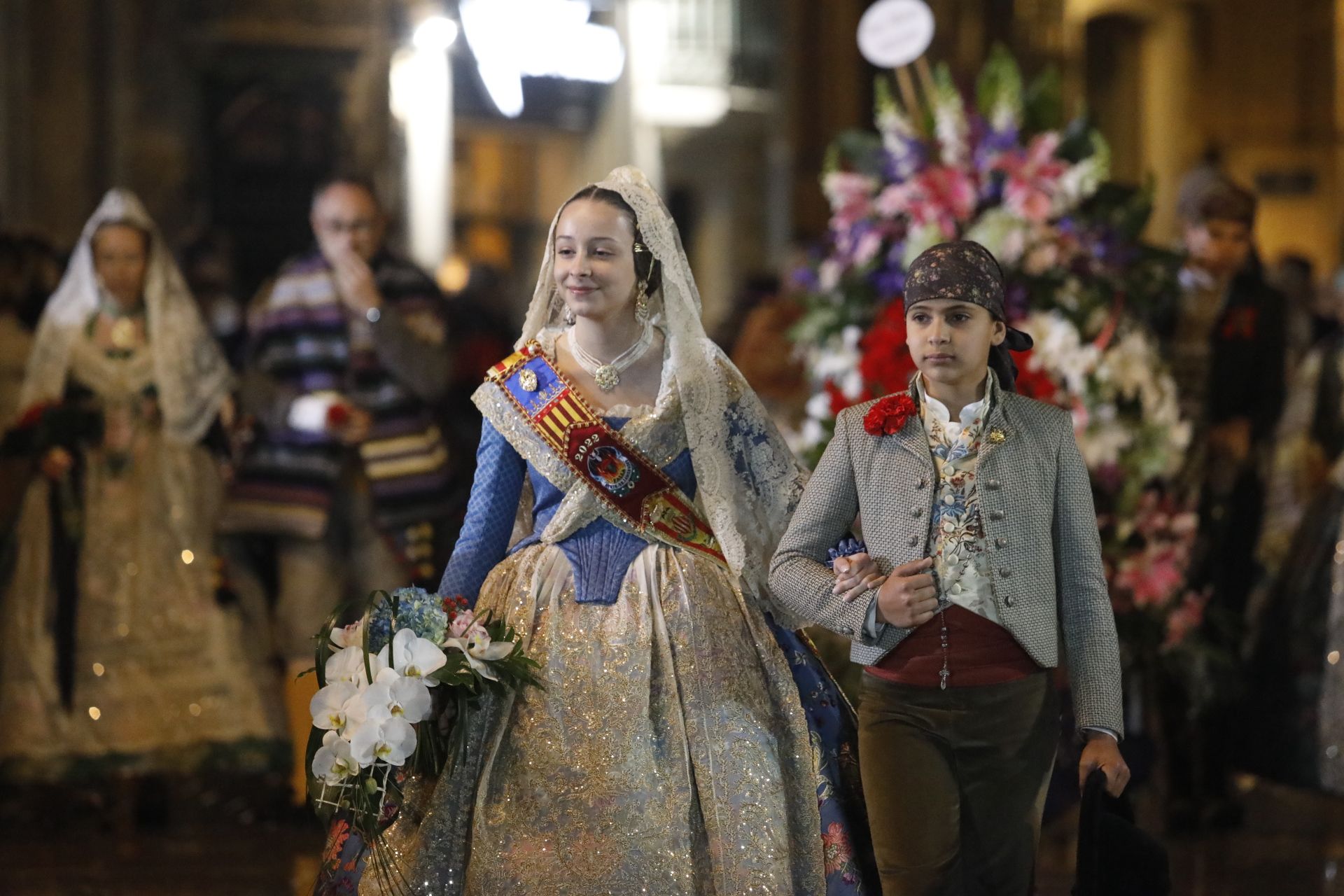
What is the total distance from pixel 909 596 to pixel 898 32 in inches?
139

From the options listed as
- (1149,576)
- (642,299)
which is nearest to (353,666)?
(642,299)

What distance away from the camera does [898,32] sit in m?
6.33

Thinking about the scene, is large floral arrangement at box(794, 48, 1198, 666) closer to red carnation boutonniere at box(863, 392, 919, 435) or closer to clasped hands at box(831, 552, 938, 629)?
red carnation boutonniere at box(863, 392, 919, 435)

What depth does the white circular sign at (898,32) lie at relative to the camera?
247 inches

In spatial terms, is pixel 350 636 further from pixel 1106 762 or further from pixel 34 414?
pixel 34 414

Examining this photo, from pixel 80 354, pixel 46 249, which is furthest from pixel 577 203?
pixel 46 249

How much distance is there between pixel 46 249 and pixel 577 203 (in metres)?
4.06

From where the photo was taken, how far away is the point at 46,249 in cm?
725

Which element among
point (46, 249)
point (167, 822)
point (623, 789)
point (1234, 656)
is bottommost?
point (167, 822)

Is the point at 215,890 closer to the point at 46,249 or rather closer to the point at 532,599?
the point at 532,599

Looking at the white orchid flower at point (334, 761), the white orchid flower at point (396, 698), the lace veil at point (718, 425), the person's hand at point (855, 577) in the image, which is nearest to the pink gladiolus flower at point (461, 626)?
the white orchid flower at point (396, 698)

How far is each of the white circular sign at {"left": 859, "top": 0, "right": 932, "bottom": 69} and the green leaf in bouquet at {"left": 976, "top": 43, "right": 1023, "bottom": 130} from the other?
0.40 metres

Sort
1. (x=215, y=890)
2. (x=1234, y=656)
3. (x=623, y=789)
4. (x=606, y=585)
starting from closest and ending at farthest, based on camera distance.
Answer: (x=623, y=789) < (x=606, y=585) < (x=215, y=890) < (x=1234, y=656)

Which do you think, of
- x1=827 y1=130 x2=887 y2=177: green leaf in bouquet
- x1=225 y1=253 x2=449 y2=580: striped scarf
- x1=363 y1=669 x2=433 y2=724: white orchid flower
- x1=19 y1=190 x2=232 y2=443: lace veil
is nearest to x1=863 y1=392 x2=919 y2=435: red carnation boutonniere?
x1=363 y1=669 x2=433 y2=724: white orchid flower
